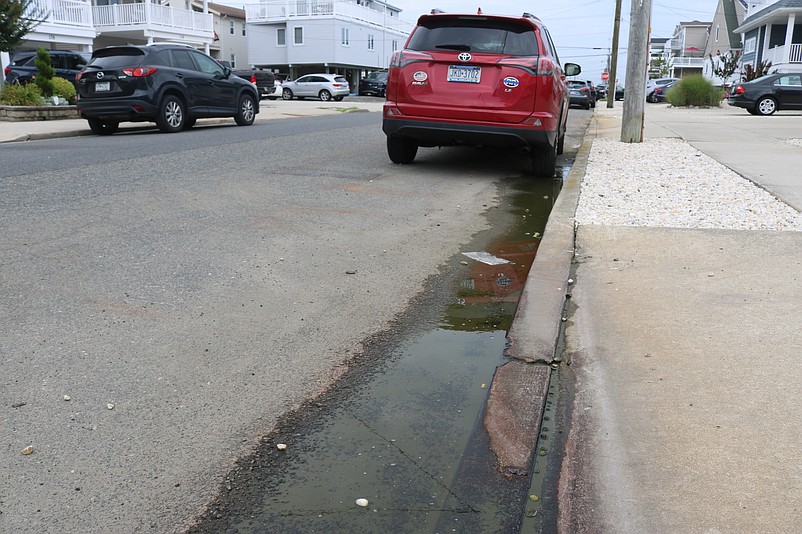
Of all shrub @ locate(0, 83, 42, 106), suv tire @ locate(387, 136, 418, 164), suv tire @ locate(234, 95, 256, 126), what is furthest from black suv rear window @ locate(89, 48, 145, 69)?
suv tire @ locate(387, 136, 418, 164)

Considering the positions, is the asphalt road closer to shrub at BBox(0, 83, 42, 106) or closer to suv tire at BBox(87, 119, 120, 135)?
suv tire at BBox(87, 119, 120, 135)

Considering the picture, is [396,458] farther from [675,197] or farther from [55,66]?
[55,66]

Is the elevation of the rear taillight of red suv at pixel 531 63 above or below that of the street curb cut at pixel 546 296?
above

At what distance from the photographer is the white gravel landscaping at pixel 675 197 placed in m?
6.43

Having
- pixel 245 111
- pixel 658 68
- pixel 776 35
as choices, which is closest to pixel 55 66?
pixel 245 111

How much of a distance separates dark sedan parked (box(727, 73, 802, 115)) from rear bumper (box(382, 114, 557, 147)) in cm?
2210

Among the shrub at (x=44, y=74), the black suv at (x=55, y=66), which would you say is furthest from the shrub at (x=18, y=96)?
the black suv at (x=55, y=66)

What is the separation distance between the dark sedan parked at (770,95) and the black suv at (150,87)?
20068mm

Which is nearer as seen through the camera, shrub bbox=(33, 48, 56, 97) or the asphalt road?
the asphalt road

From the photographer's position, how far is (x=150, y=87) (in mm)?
14648

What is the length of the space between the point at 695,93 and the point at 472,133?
89.1 feet

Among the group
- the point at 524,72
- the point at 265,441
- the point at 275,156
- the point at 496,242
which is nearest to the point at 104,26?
the point at 275,156

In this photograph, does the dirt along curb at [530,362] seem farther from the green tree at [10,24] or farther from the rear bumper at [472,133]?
the green tree at [10,24]

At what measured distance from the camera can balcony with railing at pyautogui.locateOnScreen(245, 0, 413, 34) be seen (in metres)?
55.2
